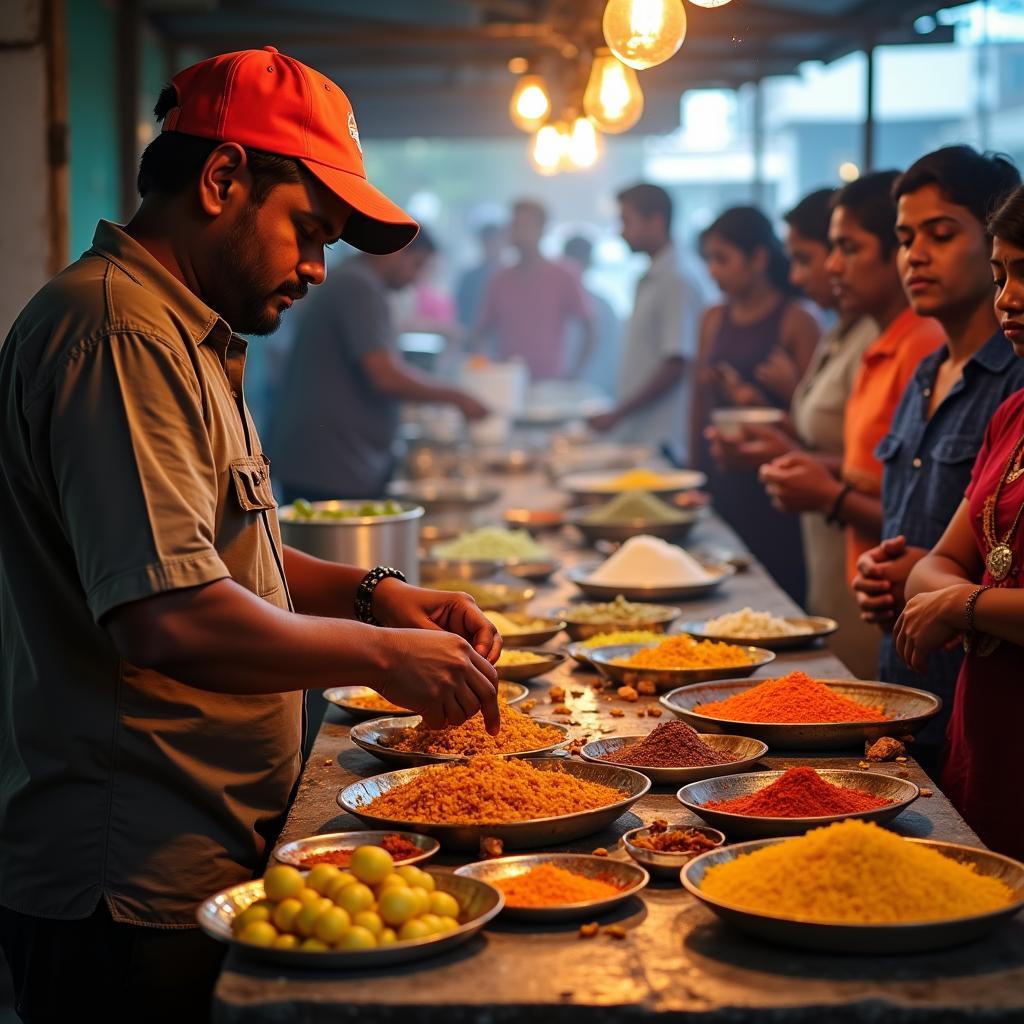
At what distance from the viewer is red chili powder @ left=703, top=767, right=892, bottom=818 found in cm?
185

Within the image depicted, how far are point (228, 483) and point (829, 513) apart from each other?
2.27 m

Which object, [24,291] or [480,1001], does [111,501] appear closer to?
[480,1001]

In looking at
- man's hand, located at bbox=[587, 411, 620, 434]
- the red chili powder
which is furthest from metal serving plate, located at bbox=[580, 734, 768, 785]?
man's hand, located at bbox=[587, 411, 620, 434]

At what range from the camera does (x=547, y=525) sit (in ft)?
16.9

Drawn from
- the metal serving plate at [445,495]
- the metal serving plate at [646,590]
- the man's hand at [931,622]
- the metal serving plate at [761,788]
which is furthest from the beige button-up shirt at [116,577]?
the metal serving plate at [445,495]

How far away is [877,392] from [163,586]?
8.48 ft

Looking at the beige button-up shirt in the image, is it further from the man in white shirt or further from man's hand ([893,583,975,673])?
the man in white shirt

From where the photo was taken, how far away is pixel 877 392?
3.74 meters

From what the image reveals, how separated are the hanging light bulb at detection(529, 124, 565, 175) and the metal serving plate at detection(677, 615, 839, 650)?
356cm

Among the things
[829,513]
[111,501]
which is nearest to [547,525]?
[829,513]

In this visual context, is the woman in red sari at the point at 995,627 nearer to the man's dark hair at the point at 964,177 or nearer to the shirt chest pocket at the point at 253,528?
the man's dark hair at the point at 964,177

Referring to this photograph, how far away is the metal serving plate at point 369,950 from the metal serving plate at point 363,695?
90 cm

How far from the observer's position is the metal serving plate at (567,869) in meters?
1.59

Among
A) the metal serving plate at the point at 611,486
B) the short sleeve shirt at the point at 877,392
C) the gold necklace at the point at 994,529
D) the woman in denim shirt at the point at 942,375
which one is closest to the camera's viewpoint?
the gold necklace at the point at 994,529
